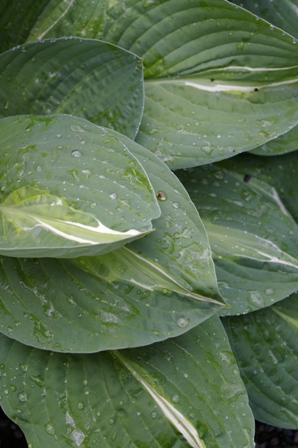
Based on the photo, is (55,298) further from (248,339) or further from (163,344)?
(248,339)

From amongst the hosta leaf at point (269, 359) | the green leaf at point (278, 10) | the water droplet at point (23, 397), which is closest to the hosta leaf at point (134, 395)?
the water droplet at point (23, 397)

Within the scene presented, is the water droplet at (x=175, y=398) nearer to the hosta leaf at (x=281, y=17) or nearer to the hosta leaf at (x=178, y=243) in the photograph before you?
the hosta leaf at (x=178, y=243)

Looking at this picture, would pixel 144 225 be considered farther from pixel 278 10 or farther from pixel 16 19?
pixel 278 10

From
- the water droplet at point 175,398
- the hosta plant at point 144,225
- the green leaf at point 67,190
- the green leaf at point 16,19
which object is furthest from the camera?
the green leaf at point 16,19

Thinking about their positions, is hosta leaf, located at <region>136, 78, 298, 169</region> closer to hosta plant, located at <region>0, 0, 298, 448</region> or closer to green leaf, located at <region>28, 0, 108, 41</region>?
hosta plant, located at <region>0, 0, 298, 448</region>

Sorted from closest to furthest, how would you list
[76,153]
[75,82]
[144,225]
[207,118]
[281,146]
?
[144,225], [76,153], [75,82], [207,118], [281,146]

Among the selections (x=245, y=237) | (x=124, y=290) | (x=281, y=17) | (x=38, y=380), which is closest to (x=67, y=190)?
(x=124, y=290)

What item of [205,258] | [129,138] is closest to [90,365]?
[205,258]

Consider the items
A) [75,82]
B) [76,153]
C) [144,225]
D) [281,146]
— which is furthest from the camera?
[281,146]
